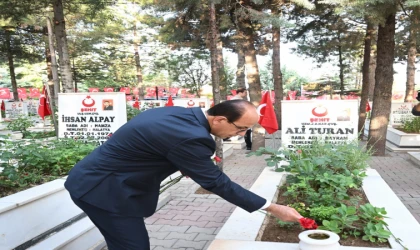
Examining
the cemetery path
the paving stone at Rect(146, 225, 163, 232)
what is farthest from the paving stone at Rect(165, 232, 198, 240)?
the cemetery path

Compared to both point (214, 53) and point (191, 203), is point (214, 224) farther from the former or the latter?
point (214, 53)

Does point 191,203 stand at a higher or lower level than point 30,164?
lower

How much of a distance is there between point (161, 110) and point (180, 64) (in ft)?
65.0

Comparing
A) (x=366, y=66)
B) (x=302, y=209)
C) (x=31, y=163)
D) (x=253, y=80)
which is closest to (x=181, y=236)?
(x=302, y=209)

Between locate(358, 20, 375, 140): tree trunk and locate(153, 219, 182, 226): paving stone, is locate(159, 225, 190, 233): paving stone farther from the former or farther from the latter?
locate(358, 20, 375, 140): tree trunk

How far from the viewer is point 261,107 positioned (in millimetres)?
7238

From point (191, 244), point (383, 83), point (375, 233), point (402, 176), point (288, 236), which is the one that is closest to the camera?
point (375, 233)

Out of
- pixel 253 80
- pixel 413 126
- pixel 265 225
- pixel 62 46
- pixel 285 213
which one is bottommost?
pixel 413 126

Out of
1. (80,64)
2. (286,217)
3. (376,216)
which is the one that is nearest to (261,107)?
(376,216)

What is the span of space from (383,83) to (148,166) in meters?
8.26

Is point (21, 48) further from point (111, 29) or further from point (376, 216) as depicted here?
point (376, 216)

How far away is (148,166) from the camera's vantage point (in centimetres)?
195

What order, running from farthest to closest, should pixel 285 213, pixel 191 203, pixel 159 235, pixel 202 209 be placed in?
pixel 191 203 < pixel 202 209 < pixel 159 235 < pixel 285 213

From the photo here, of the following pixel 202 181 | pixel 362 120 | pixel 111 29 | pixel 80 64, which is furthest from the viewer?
pixel 80 64
